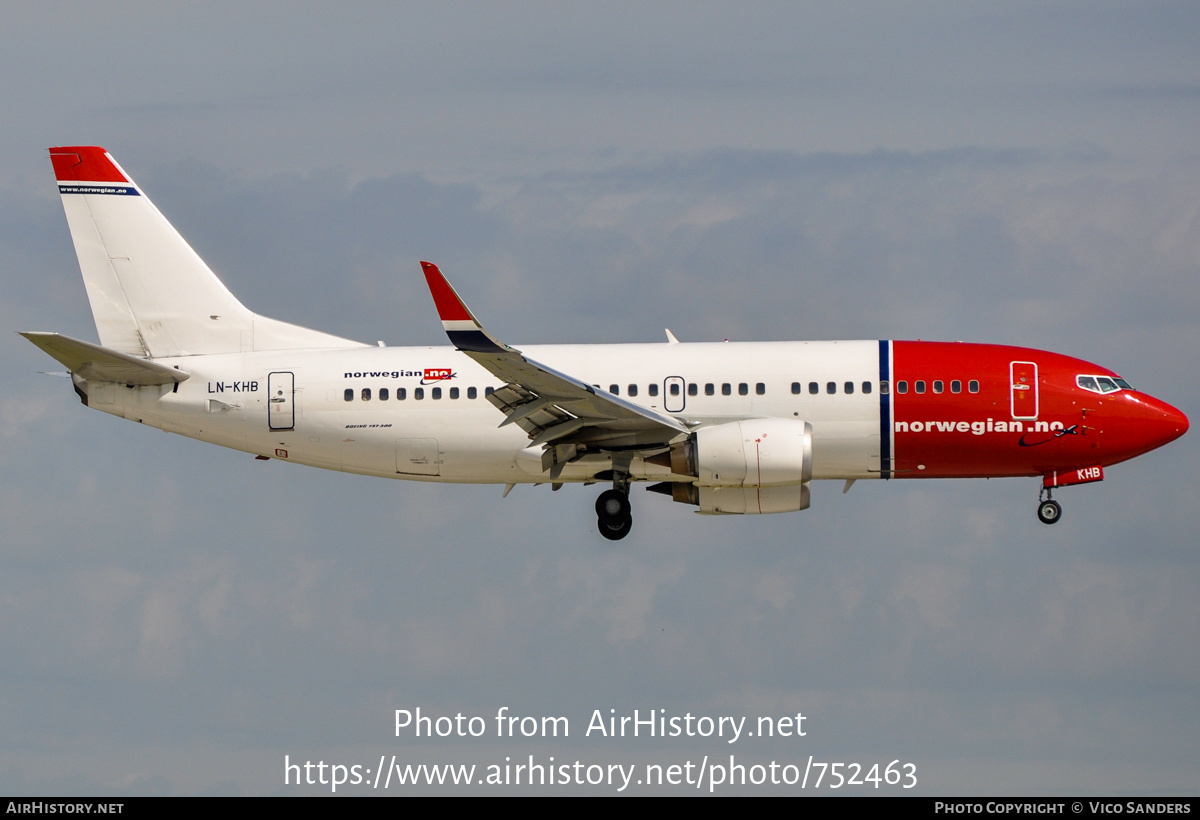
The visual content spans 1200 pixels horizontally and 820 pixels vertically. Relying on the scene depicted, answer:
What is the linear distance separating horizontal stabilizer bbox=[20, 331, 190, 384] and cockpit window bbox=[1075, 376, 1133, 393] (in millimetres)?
23979

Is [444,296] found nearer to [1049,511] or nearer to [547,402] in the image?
[547,402]

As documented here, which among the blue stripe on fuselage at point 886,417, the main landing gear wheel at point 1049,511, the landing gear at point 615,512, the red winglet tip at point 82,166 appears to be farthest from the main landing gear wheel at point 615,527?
the red winglet tip at point 82,166

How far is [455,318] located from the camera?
112ft

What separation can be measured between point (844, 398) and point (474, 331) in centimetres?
1063

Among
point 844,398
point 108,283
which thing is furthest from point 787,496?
point 108,283

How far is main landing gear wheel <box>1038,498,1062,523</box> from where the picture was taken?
40844 mm

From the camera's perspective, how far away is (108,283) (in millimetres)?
43438

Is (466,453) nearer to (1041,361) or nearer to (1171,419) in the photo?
(1041,361)

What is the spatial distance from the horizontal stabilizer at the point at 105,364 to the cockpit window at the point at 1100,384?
78.7 ft

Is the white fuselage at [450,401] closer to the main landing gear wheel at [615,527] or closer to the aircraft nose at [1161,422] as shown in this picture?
the main landing gear wheel at [615,527]

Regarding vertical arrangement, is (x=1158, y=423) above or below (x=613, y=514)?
above

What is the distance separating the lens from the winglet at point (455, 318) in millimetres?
33969

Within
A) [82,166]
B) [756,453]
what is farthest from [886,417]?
[82,166]

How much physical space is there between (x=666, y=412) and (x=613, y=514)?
10.1 feet
